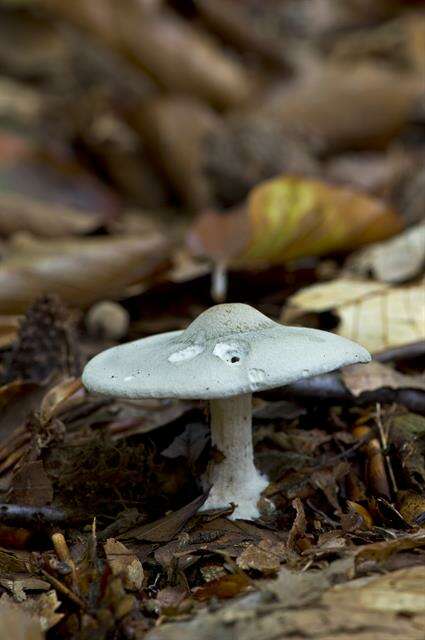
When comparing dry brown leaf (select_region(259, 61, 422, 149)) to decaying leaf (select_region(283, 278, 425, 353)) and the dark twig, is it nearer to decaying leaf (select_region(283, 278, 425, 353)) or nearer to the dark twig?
decaying leaf (select_region(283, 278, 425, 353))

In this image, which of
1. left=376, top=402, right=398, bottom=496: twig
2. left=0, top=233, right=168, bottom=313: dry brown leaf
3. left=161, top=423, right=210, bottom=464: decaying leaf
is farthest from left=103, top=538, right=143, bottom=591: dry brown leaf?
left=0, top=233, right=168, bottom=313: dry brown leaf

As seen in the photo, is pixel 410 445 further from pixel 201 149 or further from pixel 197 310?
pixel 201 149

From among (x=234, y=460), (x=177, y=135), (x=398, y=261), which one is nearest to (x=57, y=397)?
(x=234, y=460)

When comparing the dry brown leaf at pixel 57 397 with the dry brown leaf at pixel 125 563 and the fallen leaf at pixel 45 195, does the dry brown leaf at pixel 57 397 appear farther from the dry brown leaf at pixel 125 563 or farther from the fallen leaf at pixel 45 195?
the fallen leaf at pixel 45 195

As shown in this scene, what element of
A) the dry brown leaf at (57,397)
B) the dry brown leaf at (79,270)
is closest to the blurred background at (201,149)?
the dry brown leaf at (79,270)

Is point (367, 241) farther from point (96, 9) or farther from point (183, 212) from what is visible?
point (96, 9)
